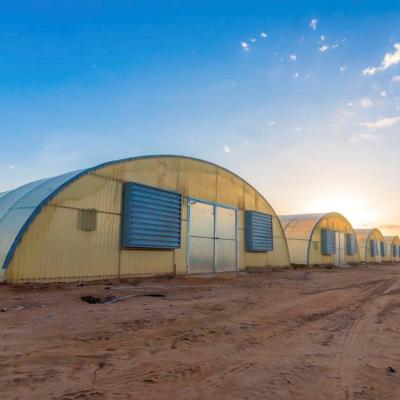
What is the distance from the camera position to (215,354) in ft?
15.5

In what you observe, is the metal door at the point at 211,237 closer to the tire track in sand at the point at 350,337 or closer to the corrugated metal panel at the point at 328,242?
the tire track in sand at the point at 350,337

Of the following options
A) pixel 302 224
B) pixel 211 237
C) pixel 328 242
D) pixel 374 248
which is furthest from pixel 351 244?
pixel 211 237

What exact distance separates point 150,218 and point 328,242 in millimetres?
23036

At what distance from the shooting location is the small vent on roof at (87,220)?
41.5 ft

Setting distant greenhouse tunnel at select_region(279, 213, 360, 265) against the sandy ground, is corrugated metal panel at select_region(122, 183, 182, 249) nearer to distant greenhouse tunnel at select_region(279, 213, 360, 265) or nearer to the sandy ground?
the sandy ground

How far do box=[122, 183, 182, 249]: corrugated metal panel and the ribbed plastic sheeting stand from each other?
254cm

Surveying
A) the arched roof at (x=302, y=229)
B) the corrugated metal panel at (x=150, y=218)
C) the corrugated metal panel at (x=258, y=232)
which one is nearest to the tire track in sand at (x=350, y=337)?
the corrugated metal panel at (x=150, y=218)

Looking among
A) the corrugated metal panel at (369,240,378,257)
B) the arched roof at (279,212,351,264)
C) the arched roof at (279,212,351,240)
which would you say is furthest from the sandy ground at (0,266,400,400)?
the corrugated metal panel at (369,240,378,257)

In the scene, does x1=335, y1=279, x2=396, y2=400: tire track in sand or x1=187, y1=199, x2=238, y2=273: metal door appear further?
x1=187, y1=199, x2=238, y2=273: metal door

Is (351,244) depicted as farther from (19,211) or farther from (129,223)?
(19,211)

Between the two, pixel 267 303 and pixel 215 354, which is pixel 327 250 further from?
pixel 215 354

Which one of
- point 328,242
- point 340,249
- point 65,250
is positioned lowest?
point 65,250

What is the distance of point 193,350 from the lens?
489cm

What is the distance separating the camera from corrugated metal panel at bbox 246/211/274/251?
21859 mm
